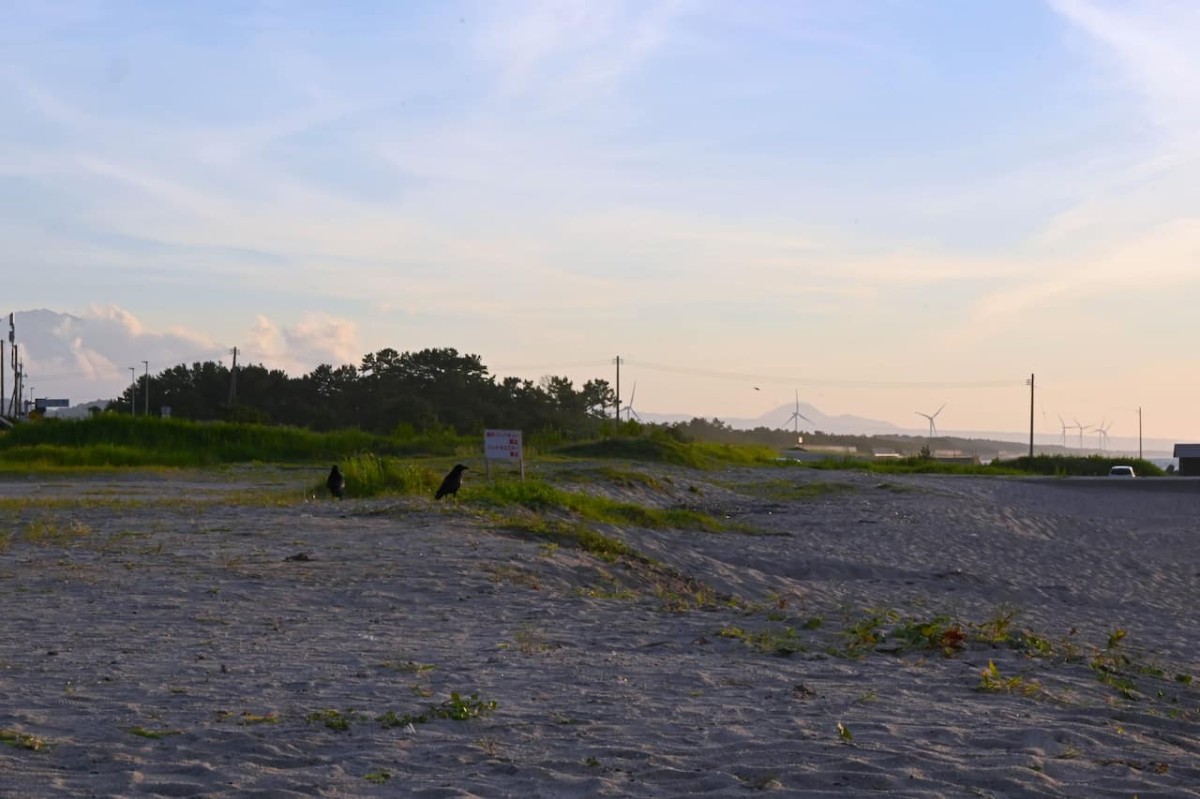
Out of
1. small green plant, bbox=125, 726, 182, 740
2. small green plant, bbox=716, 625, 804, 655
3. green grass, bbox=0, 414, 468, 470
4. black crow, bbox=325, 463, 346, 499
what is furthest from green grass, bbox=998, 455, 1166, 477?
small green plant, bbox=125, 726, 182, 740

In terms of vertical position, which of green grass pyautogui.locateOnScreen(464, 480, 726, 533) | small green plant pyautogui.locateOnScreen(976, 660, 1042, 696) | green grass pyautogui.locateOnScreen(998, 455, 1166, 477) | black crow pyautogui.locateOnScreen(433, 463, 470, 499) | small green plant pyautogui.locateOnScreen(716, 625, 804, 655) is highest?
green grass pyautogui.locateOnScreen(998, 455, 1166, 477)

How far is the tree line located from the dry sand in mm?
50723

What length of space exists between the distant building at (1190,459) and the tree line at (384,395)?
2780cm

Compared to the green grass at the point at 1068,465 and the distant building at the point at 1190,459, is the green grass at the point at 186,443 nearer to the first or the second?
the green grass at the point at 1068,465

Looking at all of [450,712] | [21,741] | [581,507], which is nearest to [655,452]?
[581,507]

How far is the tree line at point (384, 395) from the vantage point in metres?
67.7

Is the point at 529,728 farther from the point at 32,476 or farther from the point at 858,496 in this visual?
the point at 32,476

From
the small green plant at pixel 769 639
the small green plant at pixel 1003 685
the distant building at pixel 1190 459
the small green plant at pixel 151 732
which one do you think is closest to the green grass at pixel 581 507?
the small green plant at pixel 769 639

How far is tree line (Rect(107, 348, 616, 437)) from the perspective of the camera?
222ft

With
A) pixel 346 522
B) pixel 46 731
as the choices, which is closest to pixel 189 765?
pixel 46 731

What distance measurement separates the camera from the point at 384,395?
71250mm

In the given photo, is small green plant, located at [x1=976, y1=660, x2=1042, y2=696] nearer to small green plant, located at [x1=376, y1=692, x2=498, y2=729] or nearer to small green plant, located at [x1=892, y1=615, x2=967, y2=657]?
small green plant, located at [x1=892, y1=615, x2=967, y2=657]

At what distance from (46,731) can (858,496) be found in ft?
76.0

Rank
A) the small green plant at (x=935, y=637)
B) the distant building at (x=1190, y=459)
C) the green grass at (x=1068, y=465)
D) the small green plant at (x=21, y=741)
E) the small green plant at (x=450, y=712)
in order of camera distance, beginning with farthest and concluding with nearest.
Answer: the distant building at (x=1190, y=459) → the green grass at (x=1068, y=465) → the small green plant at (x=935, y=637) → the small green plant at (x=450, y=712) → the small green plant at (x=21, y=741)
